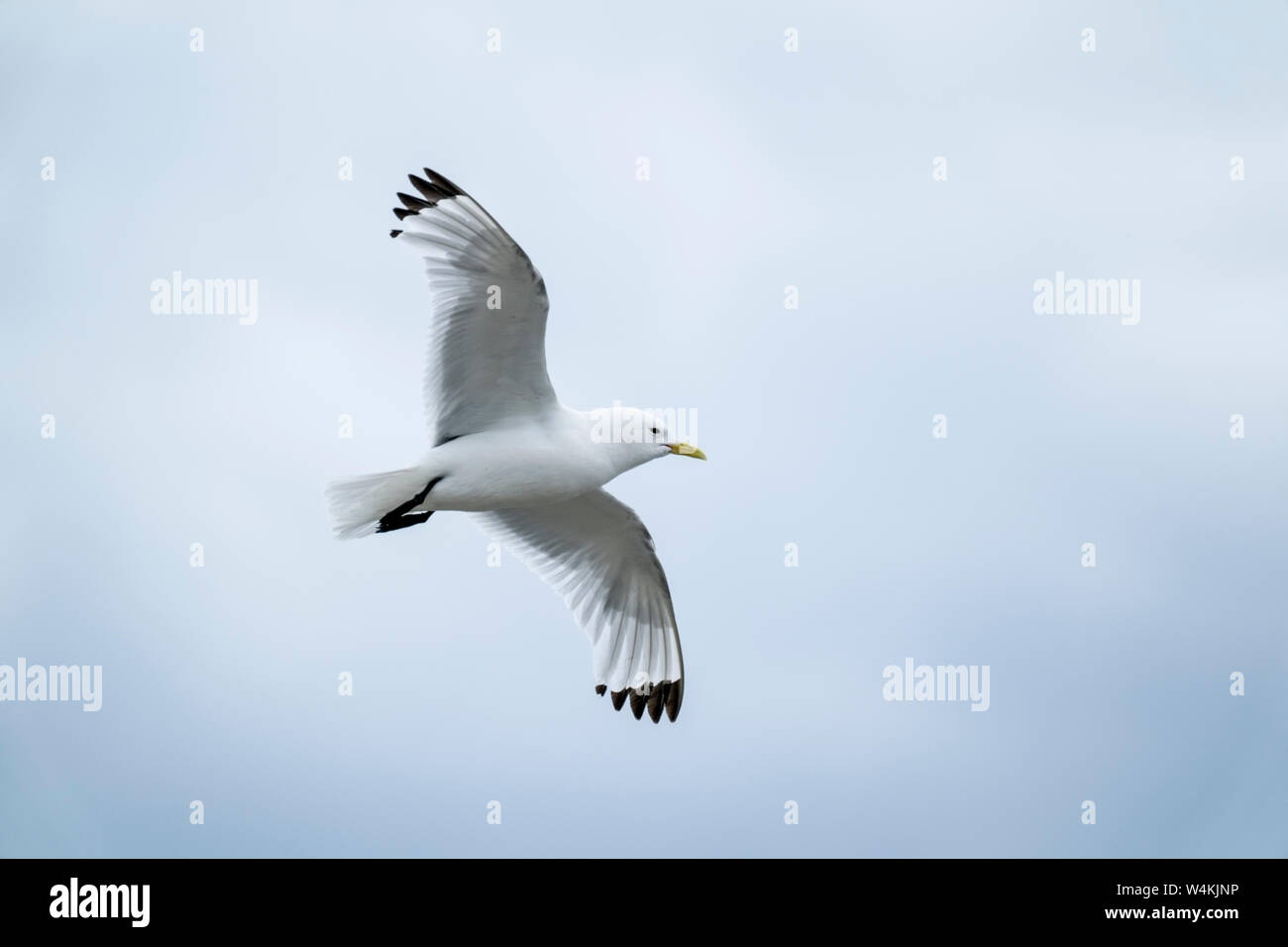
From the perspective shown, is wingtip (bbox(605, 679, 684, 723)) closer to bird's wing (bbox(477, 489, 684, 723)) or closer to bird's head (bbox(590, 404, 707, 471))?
bird's wing (bbox(477, 489, 684, 723))

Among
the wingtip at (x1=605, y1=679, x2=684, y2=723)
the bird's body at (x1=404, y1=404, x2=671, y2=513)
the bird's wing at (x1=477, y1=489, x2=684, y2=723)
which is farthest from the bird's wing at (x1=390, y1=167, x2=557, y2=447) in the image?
the wingtip at (x1=605, y1=679, x2=684, y2=723)

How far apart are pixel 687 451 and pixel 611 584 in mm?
1377

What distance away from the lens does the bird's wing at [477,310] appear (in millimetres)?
7957

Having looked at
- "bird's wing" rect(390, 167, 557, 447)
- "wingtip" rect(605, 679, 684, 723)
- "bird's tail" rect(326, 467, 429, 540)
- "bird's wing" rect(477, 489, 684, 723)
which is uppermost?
"bird's wing" rect(390, 167, 557, 447)

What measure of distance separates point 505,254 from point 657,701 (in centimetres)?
315

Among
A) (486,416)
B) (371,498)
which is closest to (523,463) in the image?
(486,416)

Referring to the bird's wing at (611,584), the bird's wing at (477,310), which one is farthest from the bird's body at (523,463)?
the bird's wing at (611,584)

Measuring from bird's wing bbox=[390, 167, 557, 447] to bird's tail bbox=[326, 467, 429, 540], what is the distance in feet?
1.47

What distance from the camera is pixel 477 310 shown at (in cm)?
810

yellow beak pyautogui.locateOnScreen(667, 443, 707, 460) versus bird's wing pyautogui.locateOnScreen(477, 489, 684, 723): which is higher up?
yellow beak pyautogui.locateOnScreen(667, 443, 707, 460)

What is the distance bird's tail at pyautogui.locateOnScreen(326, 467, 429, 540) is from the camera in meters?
8.29

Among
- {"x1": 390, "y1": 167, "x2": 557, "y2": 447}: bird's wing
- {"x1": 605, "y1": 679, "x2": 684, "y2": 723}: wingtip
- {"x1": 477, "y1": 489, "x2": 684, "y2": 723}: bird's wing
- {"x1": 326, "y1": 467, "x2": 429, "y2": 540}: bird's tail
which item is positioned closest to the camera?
{"x1": 390, "y1": 167, "x2": 557, "y2": 447}: bird's wing

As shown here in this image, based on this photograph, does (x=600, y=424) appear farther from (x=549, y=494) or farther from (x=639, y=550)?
(x=639, y=550)
